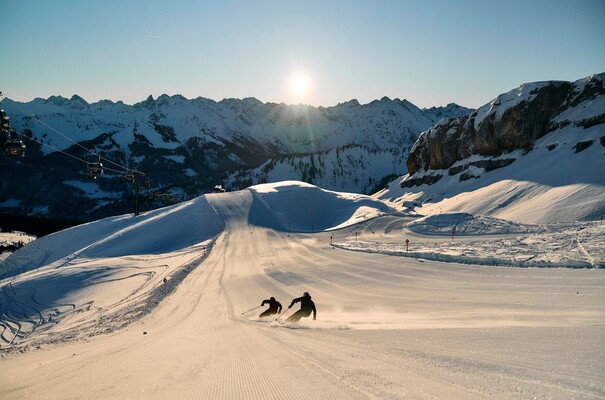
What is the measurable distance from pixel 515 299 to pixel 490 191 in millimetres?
56235

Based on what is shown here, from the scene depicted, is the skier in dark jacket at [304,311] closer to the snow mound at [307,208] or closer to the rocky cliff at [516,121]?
the snow mound at [307,208]

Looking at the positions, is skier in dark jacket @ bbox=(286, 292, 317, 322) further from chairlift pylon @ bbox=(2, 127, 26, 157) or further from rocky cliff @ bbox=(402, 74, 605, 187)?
rocky cliff @ bbox=(402, 74, 605, 187)

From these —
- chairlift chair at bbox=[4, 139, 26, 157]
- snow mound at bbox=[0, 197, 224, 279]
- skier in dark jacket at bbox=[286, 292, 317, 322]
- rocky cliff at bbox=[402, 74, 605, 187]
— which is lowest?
skier in dark jacket at bbox=[286, 292, 317, 322]

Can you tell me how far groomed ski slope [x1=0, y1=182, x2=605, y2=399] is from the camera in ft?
18.0

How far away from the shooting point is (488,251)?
80.7ft

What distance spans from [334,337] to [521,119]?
7930cm

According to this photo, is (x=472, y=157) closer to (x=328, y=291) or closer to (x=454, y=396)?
(x=328, y=291)

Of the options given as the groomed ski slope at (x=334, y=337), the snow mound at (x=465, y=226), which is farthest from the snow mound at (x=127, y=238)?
the snow mound at (x=465, y=226)

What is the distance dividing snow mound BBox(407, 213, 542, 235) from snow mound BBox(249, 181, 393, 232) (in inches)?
497

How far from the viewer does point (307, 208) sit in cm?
6644

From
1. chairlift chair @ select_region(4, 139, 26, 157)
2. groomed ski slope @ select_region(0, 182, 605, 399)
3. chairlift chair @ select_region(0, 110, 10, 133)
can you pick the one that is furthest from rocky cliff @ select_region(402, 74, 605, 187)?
chairlift chair @ select_region(0, 110, 10, 133)

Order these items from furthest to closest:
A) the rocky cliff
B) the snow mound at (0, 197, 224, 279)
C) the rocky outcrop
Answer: the rocky outcrop → the rocky cliff → the snow mound at (0, 197, 224, 279)

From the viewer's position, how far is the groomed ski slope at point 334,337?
18.0ft

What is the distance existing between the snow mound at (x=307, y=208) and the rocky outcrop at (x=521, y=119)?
99.1ft
